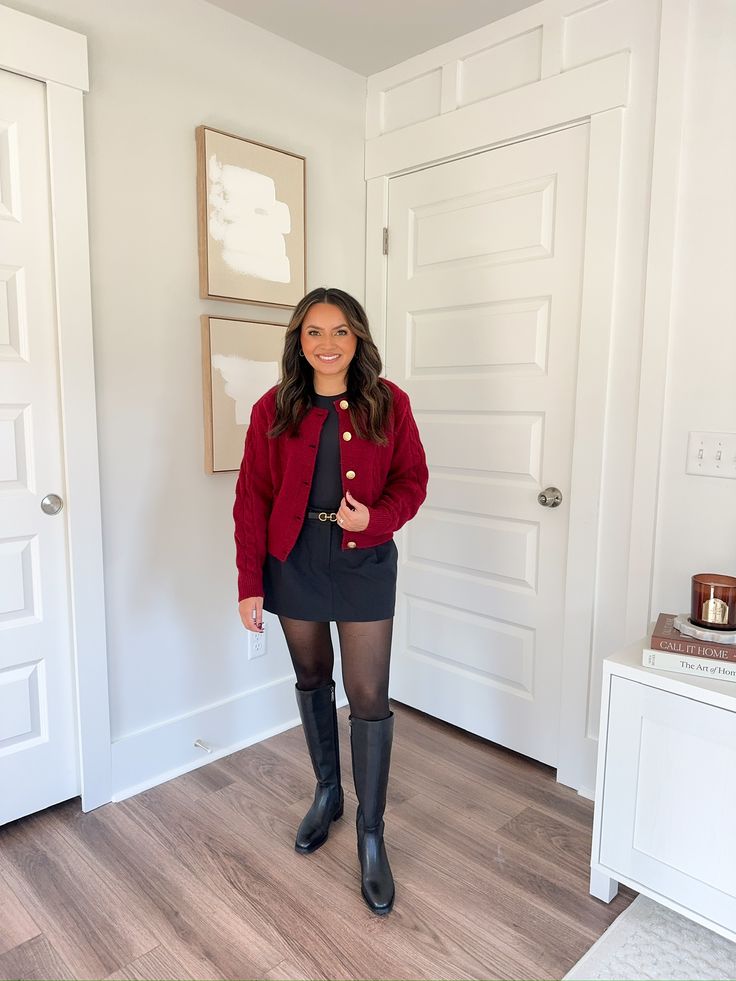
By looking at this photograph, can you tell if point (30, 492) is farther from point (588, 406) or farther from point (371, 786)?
point (588, 406)

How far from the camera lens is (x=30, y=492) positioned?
182 centimetres

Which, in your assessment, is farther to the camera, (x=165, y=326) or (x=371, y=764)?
(x=165, y=326)

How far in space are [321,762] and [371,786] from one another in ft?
0.77

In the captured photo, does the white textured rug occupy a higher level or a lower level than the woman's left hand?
lower

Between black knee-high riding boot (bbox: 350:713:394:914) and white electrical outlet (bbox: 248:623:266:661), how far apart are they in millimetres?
745

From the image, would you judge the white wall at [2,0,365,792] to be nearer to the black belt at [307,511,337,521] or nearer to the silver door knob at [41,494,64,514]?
the silver door knob at [41,494,64,514]

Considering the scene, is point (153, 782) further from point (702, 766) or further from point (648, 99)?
point (648, 99)

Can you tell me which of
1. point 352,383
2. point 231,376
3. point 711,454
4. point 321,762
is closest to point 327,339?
point 352,383

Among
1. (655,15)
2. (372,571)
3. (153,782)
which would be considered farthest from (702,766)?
(655,15)

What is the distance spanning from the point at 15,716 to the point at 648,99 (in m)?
2.33

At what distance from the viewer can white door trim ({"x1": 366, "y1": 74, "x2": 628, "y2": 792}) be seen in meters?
1.86

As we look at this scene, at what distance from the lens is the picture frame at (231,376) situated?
208 cm

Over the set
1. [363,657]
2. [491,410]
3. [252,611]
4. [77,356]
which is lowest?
[363,657]

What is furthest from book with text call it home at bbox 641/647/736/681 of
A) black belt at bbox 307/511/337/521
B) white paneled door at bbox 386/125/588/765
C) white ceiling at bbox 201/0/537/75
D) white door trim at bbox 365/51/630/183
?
white ceiling at bbox 201/0/537/75
